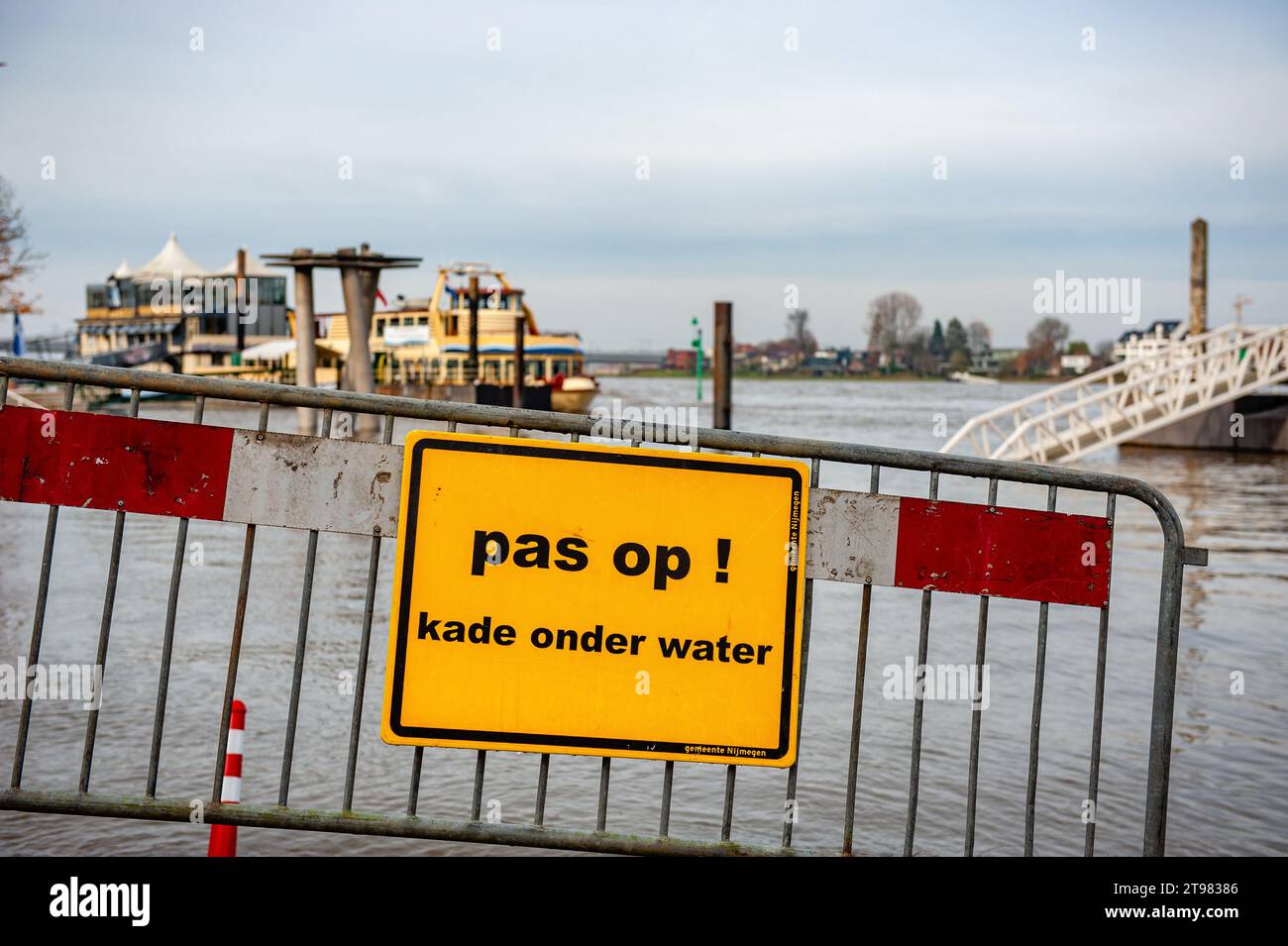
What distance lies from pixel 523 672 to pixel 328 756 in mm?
2819

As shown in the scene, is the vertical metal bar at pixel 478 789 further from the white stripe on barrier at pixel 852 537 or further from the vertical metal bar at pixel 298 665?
the white stripe on barrier at pixel 852 537

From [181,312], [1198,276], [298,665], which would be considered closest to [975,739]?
[298,665]

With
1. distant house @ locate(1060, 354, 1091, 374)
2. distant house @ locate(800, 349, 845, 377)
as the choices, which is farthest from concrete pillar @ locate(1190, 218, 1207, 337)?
distant house @ locate(800, 349, 845, 377)

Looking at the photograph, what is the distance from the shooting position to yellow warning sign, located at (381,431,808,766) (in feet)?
12.1

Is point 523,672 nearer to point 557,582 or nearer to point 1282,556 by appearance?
point 557,582

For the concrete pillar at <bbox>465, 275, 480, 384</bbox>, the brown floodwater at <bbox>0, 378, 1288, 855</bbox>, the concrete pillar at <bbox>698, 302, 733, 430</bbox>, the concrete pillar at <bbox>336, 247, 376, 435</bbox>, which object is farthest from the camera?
the concrete pillar at <bbox>465, 275, 480, 384</bbox>

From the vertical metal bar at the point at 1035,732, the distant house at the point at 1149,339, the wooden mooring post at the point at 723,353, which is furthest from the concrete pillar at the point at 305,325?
the distant house at the point at 1149,339

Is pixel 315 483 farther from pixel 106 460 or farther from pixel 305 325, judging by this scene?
pixel 305 325

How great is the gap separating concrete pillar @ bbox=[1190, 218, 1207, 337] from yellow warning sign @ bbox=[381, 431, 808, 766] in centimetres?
6503

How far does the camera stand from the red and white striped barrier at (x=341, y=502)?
363cm

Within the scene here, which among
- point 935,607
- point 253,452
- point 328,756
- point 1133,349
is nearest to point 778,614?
point 253,452

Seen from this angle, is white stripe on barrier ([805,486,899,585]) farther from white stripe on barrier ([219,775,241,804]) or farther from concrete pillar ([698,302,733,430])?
concrete pillar ([698,302,733,430])

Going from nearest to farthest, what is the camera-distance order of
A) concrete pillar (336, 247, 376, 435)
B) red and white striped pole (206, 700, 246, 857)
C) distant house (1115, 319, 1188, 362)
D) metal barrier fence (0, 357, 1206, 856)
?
metal barrier fence (0, 357, 1206, 856)
red and white striped pole (206, 700, 246, 857)
concrete pillar (336, 247, 376, 435)
distant house (1115, 319, 1188, 362)

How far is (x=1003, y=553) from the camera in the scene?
3869 mm
